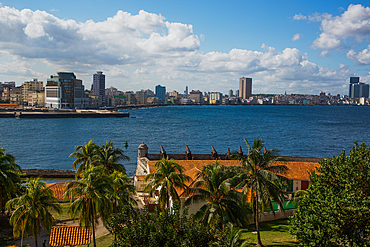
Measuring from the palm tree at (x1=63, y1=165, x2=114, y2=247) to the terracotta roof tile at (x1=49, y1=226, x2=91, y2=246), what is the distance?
247 centimetres

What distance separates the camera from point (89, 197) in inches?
817

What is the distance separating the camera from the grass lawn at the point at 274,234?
22.6 meters

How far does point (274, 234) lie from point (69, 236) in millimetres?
15696

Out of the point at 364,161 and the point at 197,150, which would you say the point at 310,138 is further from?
the point at 364,161

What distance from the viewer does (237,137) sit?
112 metres

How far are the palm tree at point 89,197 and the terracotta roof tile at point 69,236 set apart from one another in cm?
247

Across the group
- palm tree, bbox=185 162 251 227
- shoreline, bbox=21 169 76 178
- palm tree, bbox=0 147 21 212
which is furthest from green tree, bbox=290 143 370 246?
shoreline, bbox=21 169 76 178

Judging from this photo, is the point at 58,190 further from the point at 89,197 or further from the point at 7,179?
the point at 89,197

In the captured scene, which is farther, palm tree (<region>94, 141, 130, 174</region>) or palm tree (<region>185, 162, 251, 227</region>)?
palm tree (<region>94, 141, 130, 174</region>)

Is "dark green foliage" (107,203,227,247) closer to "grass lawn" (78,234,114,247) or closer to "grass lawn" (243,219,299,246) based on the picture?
"grass lawn" (243,219,299,246)

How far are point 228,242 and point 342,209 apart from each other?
711cm

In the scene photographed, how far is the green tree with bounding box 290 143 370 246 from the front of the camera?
16812 mm

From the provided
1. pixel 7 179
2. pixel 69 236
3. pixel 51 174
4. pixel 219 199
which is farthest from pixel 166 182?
pixel 51 174

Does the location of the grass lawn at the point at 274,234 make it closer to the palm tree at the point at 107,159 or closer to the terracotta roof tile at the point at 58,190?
the palm tree at the point at 107,159
